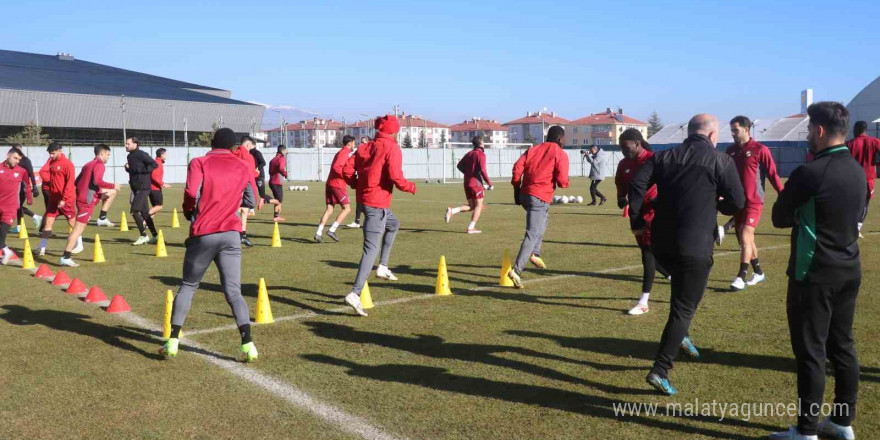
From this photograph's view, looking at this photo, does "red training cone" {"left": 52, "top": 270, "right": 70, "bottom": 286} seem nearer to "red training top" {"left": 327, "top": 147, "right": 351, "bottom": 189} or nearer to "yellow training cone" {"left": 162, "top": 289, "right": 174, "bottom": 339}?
"yellow training cone" {"left": 162, "top": 289, "right": 174, "bottom": 339}

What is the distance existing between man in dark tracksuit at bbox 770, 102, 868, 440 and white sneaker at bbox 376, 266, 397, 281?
6.13 meters

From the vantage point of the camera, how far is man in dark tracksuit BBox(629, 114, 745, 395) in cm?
502

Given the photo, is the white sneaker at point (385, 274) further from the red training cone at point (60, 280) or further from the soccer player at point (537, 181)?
the red training cone at point (60, 280)

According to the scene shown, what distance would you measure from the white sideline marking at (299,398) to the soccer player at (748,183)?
19.3 ft

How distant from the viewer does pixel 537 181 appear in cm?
906

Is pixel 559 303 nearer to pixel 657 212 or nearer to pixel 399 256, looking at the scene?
pixel 657 212

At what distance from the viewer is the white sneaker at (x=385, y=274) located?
969 centimetres

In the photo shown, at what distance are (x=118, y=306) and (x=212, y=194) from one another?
9.33 ft

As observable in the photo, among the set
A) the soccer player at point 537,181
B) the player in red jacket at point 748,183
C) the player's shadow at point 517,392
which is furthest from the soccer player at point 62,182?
the player in red jacket at point 748,183

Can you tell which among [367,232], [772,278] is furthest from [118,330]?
[772,278]

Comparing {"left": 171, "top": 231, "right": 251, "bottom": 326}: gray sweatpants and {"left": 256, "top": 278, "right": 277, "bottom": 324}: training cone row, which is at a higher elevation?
{"left": 171, "top": 231, "right": 251, "bottom": 326}: gray sweatpants

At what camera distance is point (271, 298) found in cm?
870

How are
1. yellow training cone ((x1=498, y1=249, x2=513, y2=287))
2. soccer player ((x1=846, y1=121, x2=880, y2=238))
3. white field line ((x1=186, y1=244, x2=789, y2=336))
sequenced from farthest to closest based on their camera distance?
soccer player ((x1=846, y1=121, x2=880, y2=238)) < yellow training cone ((x1=498, y1=249, x2=513, y2=287)) < white field line ((x1=186, y1=244, x2=789, y2=336))

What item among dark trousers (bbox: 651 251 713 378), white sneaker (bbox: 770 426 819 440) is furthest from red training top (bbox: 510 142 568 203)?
white sneaker (bbox: 770 426 819 440)
